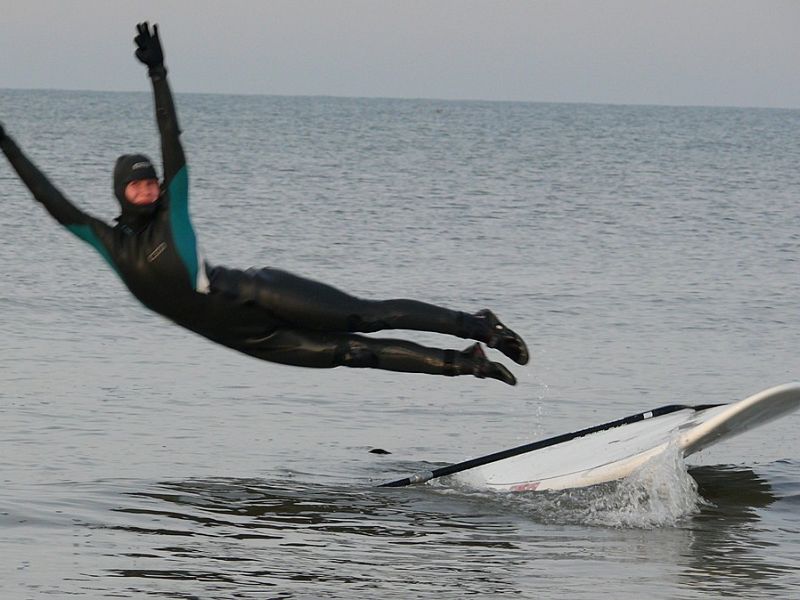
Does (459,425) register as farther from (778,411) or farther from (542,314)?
(542,314)

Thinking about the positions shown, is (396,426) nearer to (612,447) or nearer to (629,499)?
(612,447)

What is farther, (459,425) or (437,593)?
(459,425)

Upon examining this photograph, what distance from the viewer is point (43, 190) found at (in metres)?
8.07

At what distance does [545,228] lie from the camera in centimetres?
3100

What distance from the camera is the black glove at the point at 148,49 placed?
7664 mm

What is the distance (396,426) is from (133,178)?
18.5ft

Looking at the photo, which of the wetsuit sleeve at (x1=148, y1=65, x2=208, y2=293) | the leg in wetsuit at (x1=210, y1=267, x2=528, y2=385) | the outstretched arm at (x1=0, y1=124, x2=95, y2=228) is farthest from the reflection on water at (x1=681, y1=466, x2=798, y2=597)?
the outstretched arm at (x1=0, y1=124, x2=95, y2=228)

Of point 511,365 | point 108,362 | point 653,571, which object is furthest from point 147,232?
point 511,365

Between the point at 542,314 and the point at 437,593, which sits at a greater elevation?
the point at 542,314

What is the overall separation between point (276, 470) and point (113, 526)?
225 cm

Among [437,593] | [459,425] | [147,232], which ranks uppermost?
[147,232]

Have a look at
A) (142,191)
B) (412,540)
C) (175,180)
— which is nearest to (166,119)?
(175,180)

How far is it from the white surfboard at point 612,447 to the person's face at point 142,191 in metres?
3.53

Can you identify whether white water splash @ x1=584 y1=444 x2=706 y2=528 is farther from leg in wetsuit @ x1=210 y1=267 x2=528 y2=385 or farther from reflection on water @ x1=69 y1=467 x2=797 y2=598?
leg in wetsuit @ x1=210 y1=267 x2=528 y2=385
